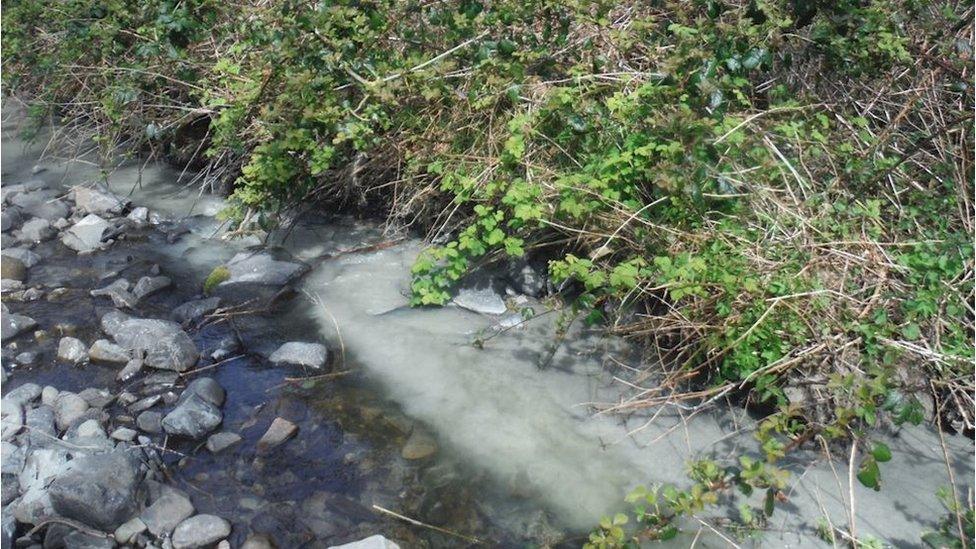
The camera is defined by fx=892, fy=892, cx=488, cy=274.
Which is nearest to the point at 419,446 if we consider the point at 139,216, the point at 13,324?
the point at 13,324

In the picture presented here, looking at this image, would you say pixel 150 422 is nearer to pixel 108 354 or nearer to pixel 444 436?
pixel 108 354

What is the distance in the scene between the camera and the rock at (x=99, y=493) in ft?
9.80

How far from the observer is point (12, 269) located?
A: 4727 millimetres

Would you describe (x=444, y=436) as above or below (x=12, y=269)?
below

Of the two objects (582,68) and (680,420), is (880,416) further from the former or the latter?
(582,68)

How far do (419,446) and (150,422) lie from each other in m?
1.09

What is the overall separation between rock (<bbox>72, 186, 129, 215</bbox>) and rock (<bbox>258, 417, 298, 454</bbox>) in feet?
8.71

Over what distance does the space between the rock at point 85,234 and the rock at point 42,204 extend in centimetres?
28

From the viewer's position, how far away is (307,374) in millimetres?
3902

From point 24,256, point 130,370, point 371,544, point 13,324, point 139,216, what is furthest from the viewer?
point 139,216

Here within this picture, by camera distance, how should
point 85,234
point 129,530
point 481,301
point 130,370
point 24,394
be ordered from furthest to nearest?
point 85,234 → point 481,301 → point 130,370 → point 24,394 → point 129,530

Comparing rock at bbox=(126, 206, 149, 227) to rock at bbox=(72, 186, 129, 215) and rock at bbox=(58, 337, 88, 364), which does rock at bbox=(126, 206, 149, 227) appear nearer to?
rock at bbox=(72, 186, 129, 215)

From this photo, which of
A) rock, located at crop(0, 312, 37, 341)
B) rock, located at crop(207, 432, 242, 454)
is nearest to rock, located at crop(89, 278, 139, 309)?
rock, located at crop(0, 312, 37, 341)

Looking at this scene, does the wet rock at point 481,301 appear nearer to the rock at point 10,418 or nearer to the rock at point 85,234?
the rock at point 10,418
